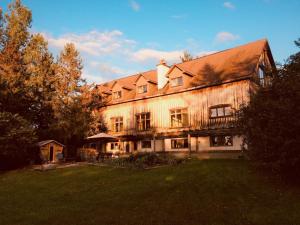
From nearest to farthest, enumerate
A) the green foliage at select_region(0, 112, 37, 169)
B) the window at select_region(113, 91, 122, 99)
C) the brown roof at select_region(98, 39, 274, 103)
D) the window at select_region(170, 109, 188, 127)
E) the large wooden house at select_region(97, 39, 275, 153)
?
the green foliage at select_region(0, 112, 37, 169) < the large wooden house at select_region(97, 39, 275, 153) < the brown roof at select_region(98, 39, 274, 103) < the window at select_region(170, 109, 188, 127) < the window at select_region(113, 91, 122, 99)

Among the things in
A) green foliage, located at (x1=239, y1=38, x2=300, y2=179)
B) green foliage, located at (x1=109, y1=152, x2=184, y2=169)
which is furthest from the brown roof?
green foliage, located at (x1=239, y1=38, x2=300, y2=179)

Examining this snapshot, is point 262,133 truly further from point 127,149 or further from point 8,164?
point 8,164

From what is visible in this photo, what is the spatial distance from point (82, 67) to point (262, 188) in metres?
28.4

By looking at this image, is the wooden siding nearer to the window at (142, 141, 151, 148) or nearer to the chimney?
the window at (142, 141, 151, 148)

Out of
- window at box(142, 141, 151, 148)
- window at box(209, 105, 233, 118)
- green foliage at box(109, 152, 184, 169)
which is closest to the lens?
green foliage at box(109, 152, 184, 169)

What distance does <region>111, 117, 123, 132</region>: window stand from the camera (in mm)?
34781

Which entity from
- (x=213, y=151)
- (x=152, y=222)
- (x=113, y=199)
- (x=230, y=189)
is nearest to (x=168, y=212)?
(x=152, y=222)

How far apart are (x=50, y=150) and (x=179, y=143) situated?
1544 cm

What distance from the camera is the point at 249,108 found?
14406 mm

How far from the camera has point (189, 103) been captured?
28188 mm

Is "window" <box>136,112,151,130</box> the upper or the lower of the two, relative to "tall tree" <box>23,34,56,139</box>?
lower

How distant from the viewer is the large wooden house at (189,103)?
82.3 feet

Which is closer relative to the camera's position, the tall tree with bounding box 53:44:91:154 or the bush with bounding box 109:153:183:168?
the bush with bounding box 109:153:183:168

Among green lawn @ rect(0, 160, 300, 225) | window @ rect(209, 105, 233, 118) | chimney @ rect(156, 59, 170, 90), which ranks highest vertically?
chimney @ rect(156, 59, 170, 90)
